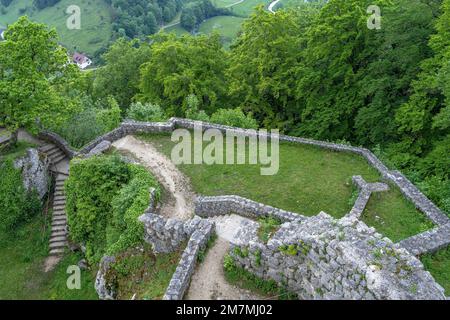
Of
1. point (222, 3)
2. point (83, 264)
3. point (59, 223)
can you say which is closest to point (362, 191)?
point (83, 264)

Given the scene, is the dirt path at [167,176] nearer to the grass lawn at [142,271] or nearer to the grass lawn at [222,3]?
the grass lawn at [142,271]

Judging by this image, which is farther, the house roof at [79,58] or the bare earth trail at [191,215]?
the house roof at [79,58]

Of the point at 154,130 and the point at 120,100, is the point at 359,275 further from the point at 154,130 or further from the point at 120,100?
the point at 120,100

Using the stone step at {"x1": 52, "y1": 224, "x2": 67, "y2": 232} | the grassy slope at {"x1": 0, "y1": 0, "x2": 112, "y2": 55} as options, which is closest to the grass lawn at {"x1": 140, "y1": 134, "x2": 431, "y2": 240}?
the stone step at {"x1": 52, "y1": 224, "x2": 67, "y2": 232}

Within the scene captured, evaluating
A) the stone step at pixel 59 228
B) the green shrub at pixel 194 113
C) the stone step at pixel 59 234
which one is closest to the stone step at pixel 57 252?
the stone step at pixel 59 234

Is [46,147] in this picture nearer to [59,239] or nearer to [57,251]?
[59,239]

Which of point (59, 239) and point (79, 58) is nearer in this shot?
point (59, 239)

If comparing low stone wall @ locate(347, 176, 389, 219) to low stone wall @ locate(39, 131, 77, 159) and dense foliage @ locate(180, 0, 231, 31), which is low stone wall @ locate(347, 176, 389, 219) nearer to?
low stone wall @ locate(39, 131, 77, 159)

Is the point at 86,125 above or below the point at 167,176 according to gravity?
below
